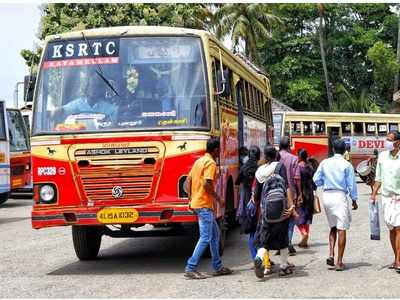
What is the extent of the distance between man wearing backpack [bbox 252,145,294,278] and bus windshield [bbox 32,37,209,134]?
1.09 m

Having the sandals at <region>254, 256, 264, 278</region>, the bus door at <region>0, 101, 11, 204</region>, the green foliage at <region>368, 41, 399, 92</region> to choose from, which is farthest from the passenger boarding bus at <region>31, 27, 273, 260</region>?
the green foliage at <region>368, 41, 399, 92</region>

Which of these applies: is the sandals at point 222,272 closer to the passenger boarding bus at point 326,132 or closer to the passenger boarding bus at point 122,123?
the passenger boarding bus at point 122,123

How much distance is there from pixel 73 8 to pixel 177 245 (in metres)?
22.6

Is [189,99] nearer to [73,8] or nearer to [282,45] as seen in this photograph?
[73,8]

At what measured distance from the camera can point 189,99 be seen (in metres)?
9.64

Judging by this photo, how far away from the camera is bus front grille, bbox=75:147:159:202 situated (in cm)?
939

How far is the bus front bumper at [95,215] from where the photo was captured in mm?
9297

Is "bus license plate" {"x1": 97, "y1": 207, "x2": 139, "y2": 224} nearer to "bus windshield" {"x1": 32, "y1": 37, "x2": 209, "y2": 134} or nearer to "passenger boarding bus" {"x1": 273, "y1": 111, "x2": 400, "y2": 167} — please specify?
"bus windshield" {"x1": 32, "y1": 37, "x2": 209, "y2": 134}

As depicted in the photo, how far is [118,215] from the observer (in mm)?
9359

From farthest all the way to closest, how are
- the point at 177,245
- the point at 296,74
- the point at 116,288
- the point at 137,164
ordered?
the point at 296,74
the point at 177,245
the point at 137,164
the point at 116,288

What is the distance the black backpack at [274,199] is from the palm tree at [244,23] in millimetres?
35162

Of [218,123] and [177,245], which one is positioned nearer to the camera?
[218,123]

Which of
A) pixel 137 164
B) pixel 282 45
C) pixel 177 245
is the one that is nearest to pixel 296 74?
pixel 282 45

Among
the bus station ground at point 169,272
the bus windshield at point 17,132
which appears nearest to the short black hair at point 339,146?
the bus station ground at point 169,272
